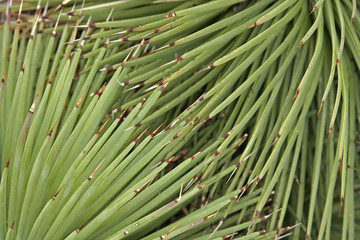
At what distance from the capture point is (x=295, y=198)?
42.3 inches

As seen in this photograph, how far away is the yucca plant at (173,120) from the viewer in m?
0.84

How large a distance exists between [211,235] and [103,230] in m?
0.20

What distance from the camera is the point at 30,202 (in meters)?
0.81

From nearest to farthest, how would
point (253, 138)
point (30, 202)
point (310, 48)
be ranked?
point (30, 202) → point (253, 138) → point (310, 48)

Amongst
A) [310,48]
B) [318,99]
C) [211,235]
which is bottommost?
Answer: [211,235]

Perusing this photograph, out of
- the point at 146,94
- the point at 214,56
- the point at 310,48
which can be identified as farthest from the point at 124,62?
the point at 310,48

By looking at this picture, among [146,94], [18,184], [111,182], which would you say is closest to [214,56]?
[146,94]

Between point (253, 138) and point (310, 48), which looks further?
point (310, 48)

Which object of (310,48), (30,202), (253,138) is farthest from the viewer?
(310,48)

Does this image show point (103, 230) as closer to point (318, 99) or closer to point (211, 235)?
point (211, 235)

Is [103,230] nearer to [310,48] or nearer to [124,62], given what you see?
[124,62]

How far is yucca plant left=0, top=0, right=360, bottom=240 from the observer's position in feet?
2.74

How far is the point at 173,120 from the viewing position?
0.95 meters

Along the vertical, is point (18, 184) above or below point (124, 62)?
below
